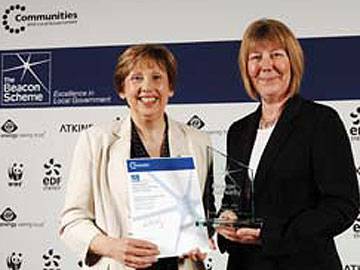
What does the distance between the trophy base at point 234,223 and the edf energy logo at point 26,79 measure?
5.36 feet

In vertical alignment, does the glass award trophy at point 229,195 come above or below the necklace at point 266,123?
below

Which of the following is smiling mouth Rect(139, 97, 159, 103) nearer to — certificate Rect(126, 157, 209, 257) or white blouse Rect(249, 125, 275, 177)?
certificate Rect(126, 157, 209, 257)

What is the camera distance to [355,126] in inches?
131

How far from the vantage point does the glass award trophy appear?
224cm

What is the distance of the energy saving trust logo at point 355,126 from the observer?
330 cm

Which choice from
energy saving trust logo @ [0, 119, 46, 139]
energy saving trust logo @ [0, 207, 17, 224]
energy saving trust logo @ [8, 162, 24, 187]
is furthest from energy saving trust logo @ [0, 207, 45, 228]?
energy saving trust logo @ [0, 119, 46, 139]

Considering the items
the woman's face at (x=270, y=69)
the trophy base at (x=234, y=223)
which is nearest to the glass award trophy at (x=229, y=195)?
the trophy base at (x=234, y=223)

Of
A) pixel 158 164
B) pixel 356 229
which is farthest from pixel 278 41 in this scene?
pixel 356 229

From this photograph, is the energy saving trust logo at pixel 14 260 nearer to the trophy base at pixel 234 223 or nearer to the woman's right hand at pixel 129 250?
the woman's right hand at pixel 129 250

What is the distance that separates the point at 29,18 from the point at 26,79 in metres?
0.34

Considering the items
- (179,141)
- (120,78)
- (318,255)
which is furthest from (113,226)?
(318,255)

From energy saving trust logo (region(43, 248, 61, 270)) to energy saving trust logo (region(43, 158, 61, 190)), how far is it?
33cm

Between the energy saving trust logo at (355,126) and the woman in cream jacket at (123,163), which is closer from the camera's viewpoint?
the woman in cream jacket at (123,163)

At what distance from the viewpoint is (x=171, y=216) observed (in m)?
2.30
